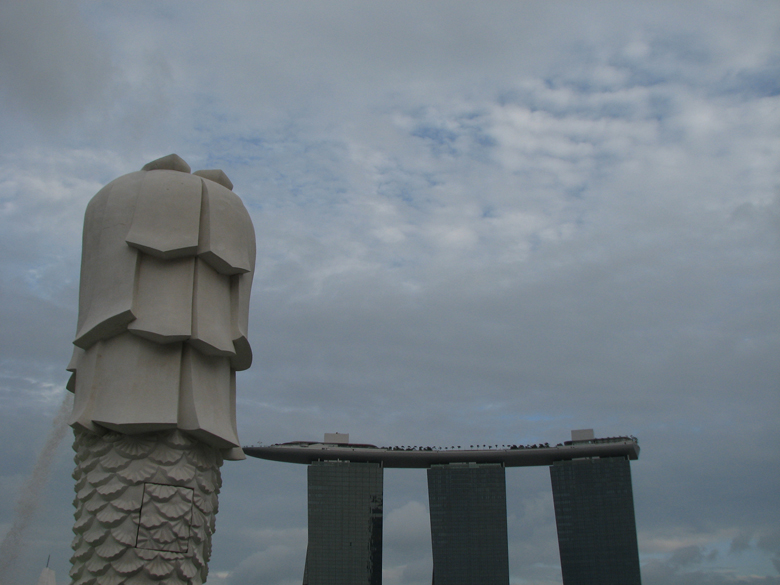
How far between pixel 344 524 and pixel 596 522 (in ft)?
75.1

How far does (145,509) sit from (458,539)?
60.9m

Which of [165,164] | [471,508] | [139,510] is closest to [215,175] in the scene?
[165,164]

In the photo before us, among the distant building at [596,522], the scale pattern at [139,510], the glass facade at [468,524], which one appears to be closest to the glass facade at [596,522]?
the distant building at [596,522]

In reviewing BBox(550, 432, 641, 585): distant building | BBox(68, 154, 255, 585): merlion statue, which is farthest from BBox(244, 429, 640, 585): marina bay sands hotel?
BBox(68, 154, 255, 585): merlion statue

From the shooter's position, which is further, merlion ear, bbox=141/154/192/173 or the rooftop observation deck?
the rooftop observation deck

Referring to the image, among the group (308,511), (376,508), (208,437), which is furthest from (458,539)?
(208,437)

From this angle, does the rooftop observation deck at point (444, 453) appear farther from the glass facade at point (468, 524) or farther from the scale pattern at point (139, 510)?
the scale pattern at point (139, 510)

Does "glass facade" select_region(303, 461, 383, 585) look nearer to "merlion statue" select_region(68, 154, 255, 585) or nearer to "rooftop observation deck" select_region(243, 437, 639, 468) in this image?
"rooftop observation deck" select_region(243, 437, 639, 468)

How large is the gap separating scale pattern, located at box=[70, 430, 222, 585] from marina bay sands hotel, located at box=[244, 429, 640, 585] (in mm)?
56846

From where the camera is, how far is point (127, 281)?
55.1ft

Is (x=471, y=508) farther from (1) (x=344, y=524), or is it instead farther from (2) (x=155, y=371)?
(2) (x=155, y=371)

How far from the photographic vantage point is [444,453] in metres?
75.4

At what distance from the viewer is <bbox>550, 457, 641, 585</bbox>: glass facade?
69.2 metres

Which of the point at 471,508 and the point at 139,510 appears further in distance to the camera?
the point at 471,508
